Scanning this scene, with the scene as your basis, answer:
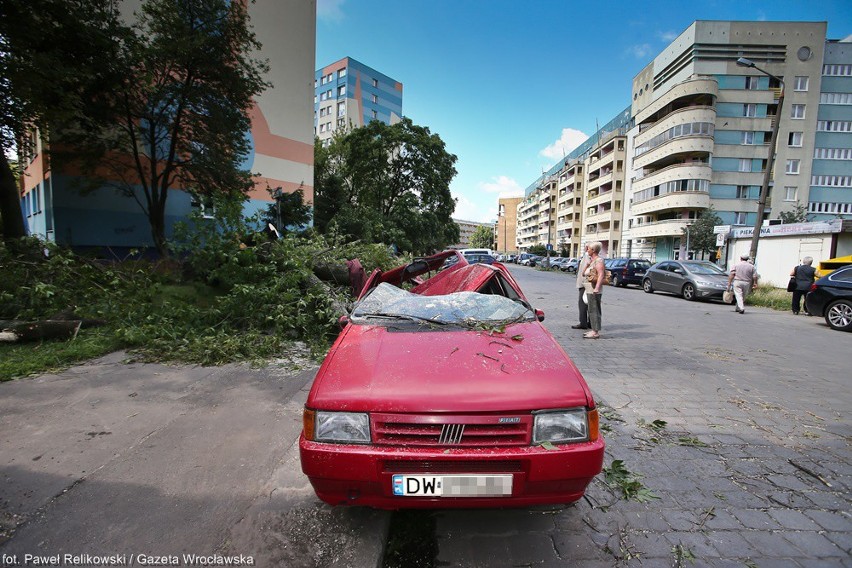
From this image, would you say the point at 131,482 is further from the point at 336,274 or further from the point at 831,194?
the point at 831,194

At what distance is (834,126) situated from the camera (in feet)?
128

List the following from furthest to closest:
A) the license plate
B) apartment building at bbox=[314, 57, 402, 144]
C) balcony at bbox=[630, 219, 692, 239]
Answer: apartment building at bbox=[314, 57, 402, 144] < balcony at bbox=[630, 219, 692, 239] < the license plate

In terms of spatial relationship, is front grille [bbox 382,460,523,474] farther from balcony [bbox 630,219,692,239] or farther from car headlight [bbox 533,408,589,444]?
balcony [bbox 630,219,692,239]

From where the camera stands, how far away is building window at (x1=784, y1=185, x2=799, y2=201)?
129ft

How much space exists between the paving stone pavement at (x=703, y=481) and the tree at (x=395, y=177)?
25.5 metres

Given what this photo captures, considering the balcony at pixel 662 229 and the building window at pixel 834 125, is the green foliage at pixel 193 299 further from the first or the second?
the building window at pixel 834 125

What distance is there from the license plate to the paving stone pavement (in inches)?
18.2

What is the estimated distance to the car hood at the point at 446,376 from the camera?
74.8 inches

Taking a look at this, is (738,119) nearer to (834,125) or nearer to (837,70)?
(834,125)

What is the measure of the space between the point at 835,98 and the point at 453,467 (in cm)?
5990

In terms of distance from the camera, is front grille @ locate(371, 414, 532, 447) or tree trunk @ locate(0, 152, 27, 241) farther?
tree trunk @ locate(0, 152, 27, 241)

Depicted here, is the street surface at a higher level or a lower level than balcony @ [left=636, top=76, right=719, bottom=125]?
lower

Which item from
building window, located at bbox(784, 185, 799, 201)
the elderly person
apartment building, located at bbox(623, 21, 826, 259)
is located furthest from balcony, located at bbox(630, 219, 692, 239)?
the elderly person

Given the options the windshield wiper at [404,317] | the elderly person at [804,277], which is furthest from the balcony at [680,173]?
the windshield wiper at [404,317]
